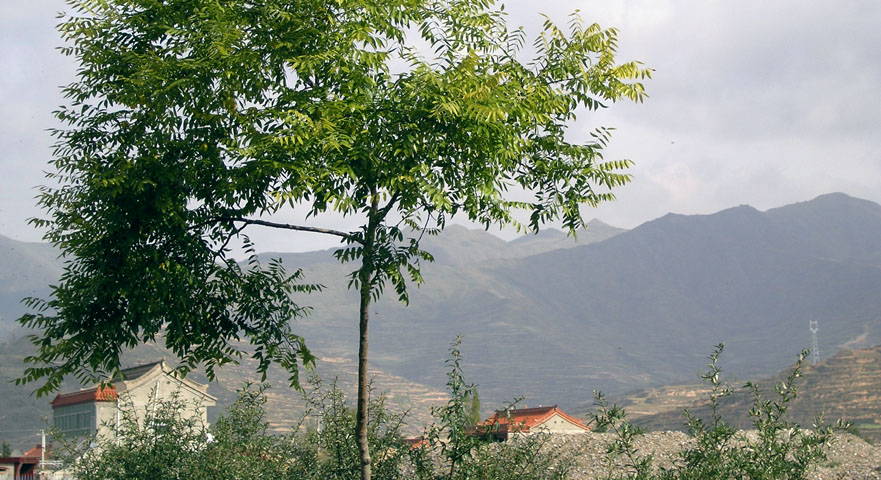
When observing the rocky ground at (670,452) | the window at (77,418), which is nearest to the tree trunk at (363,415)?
the rocky ground at (670,452)

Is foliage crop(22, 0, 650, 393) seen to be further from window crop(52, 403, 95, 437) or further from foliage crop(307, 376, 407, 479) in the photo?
window crop(52, 403, 95, 437)

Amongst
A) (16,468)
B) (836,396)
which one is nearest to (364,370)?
(16,468)

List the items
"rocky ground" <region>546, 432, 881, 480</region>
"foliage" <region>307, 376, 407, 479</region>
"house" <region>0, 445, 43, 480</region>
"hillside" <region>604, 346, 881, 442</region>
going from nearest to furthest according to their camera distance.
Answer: "foliage" <region>307, 376, 407, 479</region>
"rocky ground" <region>546, 432, 881, 480</region>
"house" <region>0, 445, 43, 480</region>
"hillside" <region>604, 346, 881, 442</region>

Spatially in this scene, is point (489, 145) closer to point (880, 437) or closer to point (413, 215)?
point (413, 215)

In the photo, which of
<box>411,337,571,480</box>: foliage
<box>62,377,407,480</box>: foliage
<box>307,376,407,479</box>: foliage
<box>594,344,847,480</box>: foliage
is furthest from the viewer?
<box>62,377,407,480</box>: foliage

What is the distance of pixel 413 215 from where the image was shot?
38.4 ft

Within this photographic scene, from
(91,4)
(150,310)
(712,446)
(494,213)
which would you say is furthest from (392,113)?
(712,446)

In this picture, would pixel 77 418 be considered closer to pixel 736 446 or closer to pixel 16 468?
pixel 16 468

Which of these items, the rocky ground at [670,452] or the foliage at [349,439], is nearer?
the foliage at [349,439]

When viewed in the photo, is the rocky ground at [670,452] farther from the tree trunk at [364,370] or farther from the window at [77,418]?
the window at [77,418]

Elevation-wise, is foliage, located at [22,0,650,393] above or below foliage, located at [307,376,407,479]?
above

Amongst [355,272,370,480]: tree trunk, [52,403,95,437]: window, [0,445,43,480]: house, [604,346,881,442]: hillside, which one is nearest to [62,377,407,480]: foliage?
[355,272,370,480]: tree trunk

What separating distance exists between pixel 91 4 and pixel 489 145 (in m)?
6.22

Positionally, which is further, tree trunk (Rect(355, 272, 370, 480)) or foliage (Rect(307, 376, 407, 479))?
foliage (Rect(307, 376, 407, 479))
